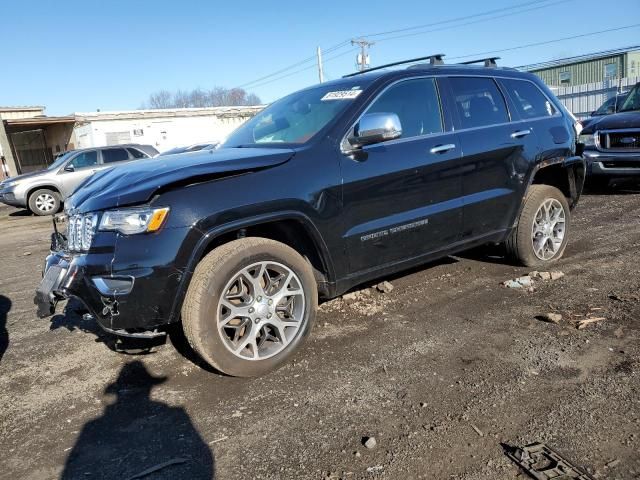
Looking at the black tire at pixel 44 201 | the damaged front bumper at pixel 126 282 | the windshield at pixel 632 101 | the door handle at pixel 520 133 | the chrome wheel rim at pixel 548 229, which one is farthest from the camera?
the black tire at pixel 44 201

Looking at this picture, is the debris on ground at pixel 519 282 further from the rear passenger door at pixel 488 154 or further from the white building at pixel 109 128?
the white building at pixel 109 128

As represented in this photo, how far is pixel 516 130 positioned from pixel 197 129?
2770 cm

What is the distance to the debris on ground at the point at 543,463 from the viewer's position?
2199mm

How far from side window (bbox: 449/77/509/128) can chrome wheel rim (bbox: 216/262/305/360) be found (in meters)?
2.12

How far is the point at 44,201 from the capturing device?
13.4 metres

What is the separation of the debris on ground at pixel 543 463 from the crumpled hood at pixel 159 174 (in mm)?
2142

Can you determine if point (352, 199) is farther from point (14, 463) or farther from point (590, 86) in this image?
point (590, 86)

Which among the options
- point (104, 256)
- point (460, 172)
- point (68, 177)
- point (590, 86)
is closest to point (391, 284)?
point (460, 172)

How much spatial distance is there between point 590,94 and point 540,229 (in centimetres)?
2599

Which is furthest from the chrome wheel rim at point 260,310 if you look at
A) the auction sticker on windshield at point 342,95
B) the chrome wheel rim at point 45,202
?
the chrome wheel rim at point 45,202

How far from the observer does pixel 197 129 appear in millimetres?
30188

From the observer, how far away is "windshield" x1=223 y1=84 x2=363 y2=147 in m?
3.78

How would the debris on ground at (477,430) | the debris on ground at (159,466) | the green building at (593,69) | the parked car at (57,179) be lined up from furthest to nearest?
1. the green building at (593,69)
2. the parked car at (57,179)
3. the debris on ground at (477,430)
4. the debris on ground at (159,466)

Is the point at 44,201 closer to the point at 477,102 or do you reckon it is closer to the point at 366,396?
the point at 477,102
